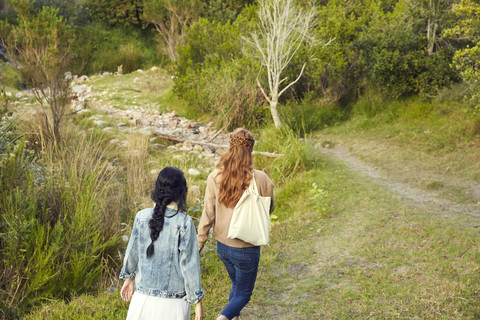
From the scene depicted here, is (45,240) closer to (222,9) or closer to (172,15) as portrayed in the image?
(172,15)

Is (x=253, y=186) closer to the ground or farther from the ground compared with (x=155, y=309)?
farther from the ground

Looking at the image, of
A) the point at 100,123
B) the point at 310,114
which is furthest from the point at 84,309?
the point at 310,114

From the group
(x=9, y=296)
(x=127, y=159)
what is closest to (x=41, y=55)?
(x=127, y=159)

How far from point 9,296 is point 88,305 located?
0.70 m

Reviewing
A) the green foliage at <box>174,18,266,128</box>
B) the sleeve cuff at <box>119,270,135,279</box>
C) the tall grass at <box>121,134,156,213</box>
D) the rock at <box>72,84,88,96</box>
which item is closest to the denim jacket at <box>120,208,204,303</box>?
the sleeve cuff at <box>119,270,135,279</box>

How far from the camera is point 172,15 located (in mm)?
20234

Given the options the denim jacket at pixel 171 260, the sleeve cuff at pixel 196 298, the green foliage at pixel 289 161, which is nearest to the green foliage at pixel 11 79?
the green foliage at pixel 289 161

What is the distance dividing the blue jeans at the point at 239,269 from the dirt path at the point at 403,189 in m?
4.09

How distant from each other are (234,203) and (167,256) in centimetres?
79

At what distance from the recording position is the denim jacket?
223cm

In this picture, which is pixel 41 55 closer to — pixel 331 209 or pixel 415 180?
pixel 331 209

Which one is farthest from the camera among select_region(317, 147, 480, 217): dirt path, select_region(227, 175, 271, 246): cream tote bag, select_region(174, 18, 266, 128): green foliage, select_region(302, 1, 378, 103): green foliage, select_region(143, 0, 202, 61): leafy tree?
select_region(143, 0, 202, 61): leafy tree

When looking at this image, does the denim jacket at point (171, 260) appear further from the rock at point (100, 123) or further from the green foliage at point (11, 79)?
the green foliage at point (11, 79)

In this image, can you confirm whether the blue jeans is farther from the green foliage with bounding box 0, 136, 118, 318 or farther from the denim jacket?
the green foliage with bounding box 0, 136, 118, 318
